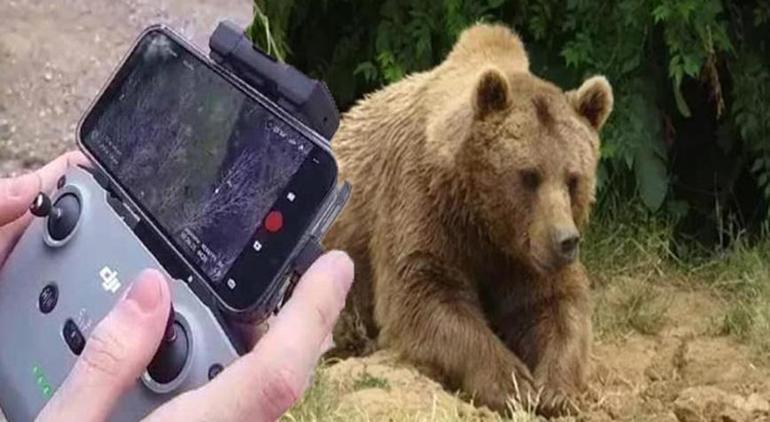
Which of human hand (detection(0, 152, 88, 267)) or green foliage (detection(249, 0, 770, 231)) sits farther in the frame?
green foliage (detection(249, 0, 770, 231))

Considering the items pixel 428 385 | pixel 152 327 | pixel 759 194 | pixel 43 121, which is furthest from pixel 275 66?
pixel 759 194

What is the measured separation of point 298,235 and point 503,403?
3712 mm

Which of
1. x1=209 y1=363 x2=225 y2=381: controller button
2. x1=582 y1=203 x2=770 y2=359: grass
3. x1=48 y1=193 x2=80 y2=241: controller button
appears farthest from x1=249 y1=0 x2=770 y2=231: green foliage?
x1=209 y1=363 x2=225 y2=381: controller button

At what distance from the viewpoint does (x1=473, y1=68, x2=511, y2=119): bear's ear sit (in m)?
5.10

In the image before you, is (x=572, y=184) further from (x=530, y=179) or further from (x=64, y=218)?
(x=64, y=218)

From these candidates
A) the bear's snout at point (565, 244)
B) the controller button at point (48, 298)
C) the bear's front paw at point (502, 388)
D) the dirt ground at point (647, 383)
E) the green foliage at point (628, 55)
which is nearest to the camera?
the controller button at point (48, 298)

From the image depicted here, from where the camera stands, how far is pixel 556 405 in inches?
199

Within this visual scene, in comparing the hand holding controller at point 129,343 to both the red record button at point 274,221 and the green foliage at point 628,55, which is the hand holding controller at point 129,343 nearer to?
the red record button at point 274,221

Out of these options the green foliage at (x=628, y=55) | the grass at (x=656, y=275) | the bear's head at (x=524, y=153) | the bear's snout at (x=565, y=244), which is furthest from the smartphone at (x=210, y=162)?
the green foliage at (x=628, y=55)

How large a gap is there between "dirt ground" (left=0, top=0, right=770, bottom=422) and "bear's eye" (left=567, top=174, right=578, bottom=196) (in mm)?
695

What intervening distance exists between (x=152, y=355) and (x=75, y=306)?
6.9 inches

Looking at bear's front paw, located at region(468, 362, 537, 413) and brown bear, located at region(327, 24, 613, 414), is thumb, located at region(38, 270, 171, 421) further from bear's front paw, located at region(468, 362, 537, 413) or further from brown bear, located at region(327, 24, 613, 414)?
bear's front paw, located at region(468, 362, 537, 413)

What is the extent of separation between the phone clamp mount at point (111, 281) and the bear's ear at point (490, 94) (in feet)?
11.9

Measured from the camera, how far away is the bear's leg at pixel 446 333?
507 cm
